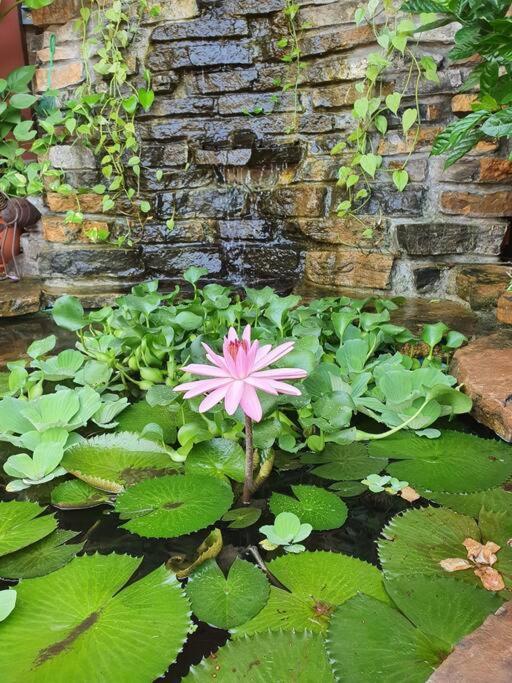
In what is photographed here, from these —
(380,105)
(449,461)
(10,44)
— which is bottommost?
(449,461)

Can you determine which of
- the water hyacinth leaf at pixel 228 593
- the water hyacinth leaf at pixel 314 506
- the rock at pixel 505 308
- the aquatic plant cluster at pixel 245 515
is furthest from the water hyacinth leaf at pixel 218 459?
the rock at pixel 505 308

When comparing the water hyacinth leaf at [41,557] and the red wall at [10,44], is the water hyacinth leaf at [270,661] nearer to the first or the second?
the water hyacinth leaf at [41,557]

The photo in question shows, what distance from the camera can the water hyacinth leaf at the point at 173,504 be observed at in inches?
34.0

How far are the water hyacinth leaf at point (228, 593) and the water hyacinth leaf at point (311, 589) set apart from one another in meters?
0.01

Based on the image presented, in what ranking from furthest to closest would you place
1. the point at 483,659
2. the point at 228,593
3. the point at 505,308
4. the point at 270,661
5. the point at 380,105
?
the point at 380,105
the point at 505,308
the point at 228,593
the point at 270,661
the point at 483,659

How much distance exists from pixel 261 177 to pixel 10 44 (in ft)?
5.13

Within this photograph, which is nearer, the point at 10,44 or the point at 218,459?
the point at 218,459

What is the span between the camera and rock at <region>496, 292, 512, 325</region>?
64.9 inches

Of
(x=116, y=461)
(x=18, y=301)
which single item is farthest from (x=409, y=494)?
(x=18, y=301)

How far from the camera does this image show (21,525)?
2.93 feet

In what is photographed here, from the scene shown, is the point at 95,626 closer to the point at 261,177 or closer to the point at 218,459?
the point at 218,459

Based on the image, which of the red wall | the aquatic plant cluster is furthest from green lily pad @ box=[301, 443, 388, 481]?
the red wall

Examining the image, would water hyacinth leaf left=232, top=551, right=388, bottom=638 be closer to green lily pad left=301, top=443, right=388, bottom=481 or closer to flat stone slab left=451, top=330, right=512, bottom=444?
green lily pad left=301, top=443, right=388, bottom=481

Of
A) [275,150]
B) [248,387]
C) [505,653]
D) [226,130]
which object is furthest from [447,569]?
[226,130]
